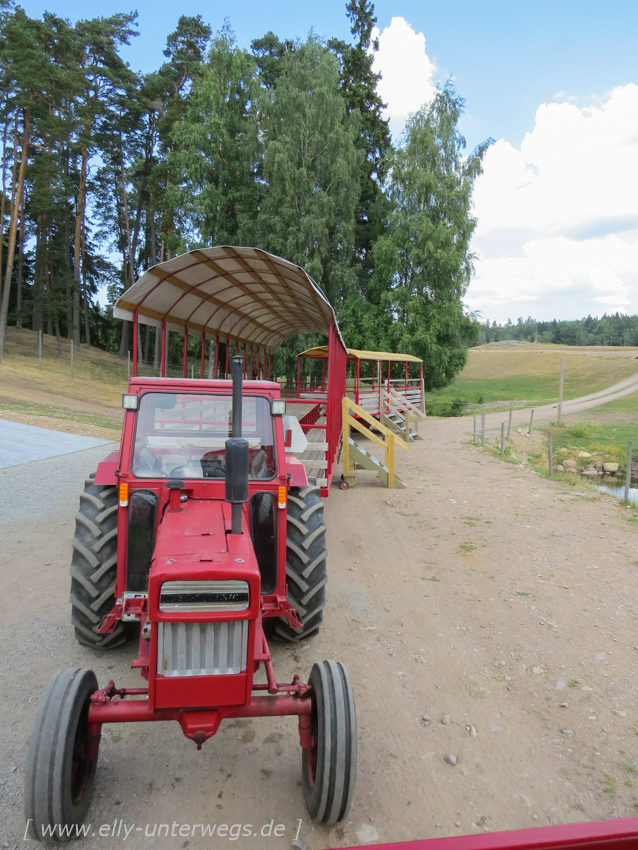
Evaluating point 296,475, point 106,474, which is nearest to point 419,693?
point 296,475

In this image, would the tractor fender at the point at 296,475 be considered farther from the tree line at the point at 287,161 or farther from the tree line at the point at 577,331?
the tree line at the point at 577,331

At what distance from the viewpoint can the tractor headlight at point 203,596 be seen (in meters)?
2.39

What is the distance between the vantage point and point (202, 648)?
2.43 metres

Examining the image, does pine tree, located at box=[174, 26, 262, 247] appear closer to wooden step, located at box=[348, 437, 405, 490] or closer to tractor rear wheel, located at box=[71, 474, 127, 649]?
wooden step, located at box=[348, 437, 405, 490]

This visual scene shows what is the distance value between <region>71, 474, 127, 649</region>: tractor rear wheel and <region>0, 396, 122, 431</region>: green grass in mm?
13022

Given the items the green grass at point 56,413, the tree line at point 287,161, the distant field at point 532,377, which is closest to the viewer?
the green grass at point 56,413

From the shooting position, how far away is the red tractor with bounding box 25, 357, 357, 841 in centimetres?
239

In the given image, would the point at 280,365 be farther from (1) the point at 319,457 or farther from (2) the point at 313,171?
(1) the point at 319,457

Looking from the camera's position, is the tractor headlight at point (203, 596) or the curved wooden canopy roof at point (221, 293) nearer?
the tractor headlight at point (203, 596)

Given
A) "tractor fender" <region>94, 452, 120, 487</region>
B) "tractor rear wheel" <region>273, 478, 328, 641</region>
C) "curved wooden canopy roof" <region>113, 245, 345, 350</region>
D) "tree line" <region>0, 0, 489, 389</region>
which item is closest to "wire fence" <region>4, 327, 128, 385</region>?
"tree line" <region>0, 0, 489, 389</region>

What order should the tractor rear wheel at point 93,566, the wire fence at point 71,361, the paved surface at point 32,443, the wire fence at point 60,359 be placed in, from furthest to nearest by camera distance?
the wire fence at point 60,359 → the wire fence at point 71,361 → the paved surface at point 32,443 → the tractor rear wheel at point 93,566

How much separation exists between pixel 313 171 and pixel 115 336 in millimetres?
27896

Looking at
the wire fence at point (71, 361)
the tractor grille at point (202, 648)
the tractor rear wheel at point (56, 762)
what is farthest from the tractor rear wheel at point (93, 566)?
the wire fence at point (71, 361)

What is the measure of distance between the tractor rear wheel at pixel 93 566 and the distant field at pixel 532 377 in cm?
3384
